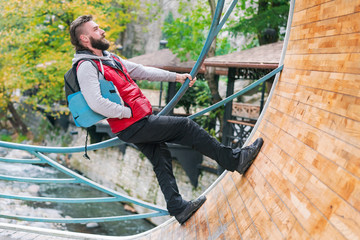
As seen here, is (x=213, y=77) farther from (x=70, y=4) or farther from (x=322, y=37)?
(x=322, y=37)

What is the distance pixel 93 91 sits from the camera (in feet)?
7.00

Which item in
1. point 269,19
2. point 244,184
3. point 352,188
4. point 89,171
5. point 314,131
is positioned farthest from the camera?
point 89,171

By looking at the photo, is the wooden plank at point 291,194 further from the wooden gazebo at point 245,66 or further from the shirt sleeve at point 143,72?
the wooden gazebo at point 245,66

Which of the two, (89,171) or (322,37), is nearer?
(322,37)

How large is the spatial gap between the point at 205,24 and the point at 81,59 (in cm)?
882

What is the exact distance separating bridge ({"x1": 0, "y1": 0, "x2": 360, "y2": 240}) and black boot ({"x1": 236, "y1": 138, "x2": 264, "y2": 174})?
1.6 inches

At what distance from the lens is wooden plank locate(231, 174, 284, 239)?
5.60ft

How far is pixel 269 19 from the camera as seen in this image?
30.9 feet

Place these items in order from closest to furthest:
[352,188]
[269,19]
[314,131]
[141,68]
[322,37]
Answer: [352,188] < [314,131] < [322,37] < [141,68] < [269,19]

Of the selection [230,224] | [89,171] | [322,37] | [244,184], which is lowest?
[89,171]

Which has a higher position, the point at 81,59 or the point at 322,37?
the point at 322,37

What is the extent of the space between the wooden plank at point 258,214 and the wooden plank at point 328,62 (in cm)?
76

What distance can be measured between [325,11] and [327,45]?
219 millimetres

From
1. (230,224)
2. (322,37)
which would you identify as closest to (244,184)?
(230,224)
